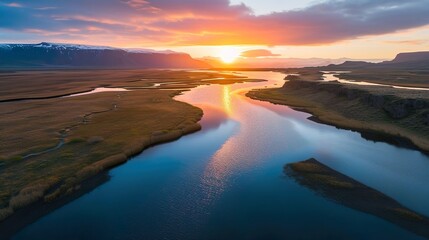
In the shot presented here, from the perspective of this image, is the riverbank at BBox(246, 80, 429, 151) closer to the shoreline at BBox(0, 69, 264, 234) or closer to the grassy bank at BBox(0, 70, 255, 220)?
the grassy bank at BBox(0, 70, 255, 220)

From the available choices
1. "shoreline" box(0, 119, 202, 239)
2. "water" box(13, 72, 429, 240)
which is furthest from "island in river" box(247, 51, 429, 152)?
"shoreline" box(0, 119, 202, 239)

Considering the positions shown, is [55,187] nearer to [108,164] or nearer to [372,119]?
[108,164]

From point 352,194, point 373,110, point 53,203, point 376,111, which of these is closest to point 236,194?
point 352,194

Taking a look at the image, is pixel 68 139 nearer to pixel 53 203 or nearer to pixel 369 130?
pixel 53 203

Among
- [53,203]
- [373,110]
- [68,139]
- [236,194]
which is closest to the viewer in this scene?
[53,203]

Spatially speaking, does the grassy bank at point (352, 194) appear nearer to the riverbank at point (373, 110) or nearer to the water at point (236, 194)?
the water at point (236, 194)

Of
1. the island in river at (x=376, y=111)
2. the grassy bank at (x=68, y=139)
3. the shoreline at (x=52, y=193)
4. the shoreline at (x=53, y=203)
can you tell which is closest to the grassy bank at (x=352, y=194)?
the island in river at (x=376, y=111)

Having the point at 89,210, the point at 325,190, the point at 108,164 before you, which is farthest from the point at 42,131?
the point at 325,190
